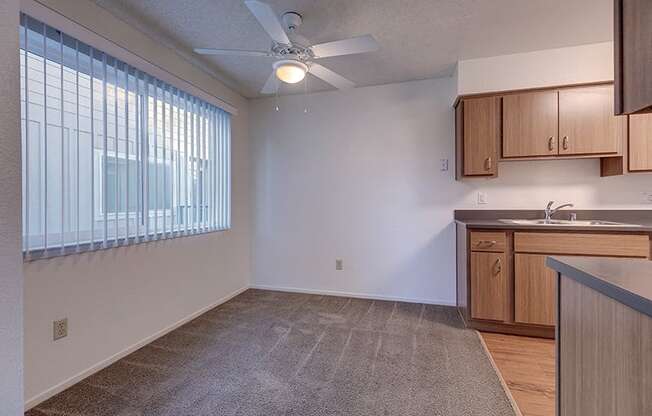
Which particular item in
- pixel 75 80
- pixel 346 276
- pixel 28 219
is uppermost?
pixel 75 80

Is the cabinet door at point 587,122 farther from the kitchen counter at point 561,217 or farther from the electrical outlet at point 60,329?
the electrical outlet at point 60,329

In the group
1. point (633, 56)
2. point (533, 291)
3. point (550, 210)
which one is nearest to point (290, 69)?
point (633, 56)

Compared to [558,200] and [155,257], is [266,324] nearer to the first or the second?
[155,257]

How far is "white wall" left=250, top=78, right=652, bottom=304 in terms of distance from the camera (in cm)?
310

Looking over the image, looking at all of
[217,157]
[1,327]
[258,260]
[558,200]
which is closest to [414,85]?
[558,200]

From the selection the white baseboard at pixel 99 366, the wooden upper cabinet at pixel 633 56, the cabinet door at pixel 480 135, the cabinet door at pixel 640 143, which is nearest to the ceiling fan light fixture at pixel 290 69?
the wooden upper cabinet at pixel 633 56

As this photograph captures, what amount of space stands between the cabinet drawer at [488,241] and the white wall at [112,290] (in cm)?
249

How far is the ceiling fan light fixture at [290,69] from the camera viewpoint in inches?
78.0

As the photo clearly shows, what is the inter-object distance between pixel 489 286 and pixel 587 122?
1589mm

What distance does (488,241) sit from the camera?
2.61 metres

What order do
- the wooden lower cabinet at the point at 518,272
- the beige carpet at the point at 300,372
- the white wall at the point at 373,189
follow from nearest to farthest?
the beige carpet at the point at 300,372 → the wooden lower cabinet at the point at 518,272 → the white wall at the point at 373,189

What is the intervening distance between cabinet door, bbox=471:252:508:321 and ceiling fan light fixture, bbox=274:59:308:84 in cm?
197

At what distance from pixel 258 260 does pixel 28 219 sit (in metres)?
2.47

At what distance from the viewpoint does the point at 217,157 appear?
3305 millimetres
